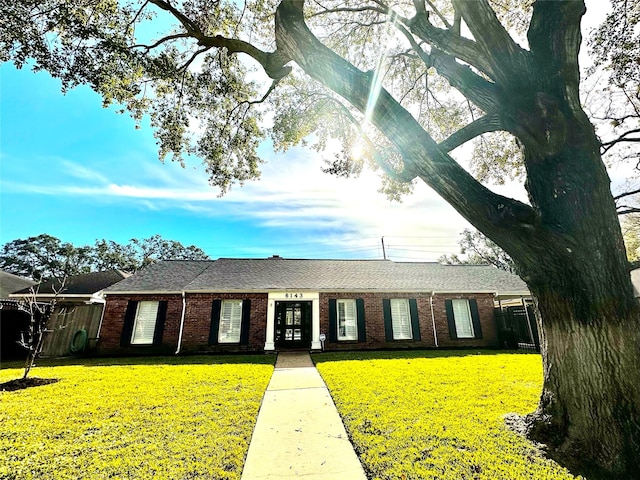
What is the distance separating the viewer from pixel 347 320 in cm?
1257

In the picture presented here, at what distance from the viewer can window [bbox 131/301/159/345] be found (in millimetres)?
11727

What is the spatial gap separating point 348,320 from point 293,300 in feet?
8.61

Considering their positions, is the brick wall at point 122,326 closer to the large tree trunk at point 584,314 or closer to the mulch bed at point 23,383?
the mulch bed at point 23,383

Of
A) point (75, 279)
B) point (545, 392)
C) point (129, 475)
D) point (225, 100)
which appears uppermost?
point (225, 100)

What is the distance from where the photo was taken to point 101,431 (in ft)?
12.5

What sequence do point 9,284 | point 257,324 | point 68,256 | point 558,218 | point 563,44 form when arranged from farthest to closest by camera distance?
point 68,256 < point 9,284 < point 257,324 < point 563,44 < point 558,218

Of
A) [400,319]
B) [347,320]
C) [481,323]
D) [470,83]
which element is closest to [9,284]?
[347,320]

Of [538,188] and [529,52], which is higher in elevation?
[529,52]

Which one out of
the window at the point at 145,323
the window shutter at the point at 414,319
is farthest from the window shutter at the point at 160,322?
the window shutter at the point at 414,319

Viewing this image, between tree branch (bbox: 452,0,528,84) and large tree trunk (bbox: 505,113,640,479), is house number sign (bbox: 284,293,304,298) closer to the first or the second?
large tree trunk (bbox: 505,113,640,479)

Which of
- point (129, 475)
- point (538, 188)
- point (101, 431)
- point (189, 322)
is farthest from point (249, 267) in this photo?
point (538, 188)

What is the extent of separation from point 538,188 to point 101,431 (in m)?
6.39

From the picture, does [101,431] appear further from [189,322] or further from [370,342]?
[370,342]

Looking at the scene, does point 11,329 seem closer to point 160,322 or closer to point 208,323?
point 160,322
